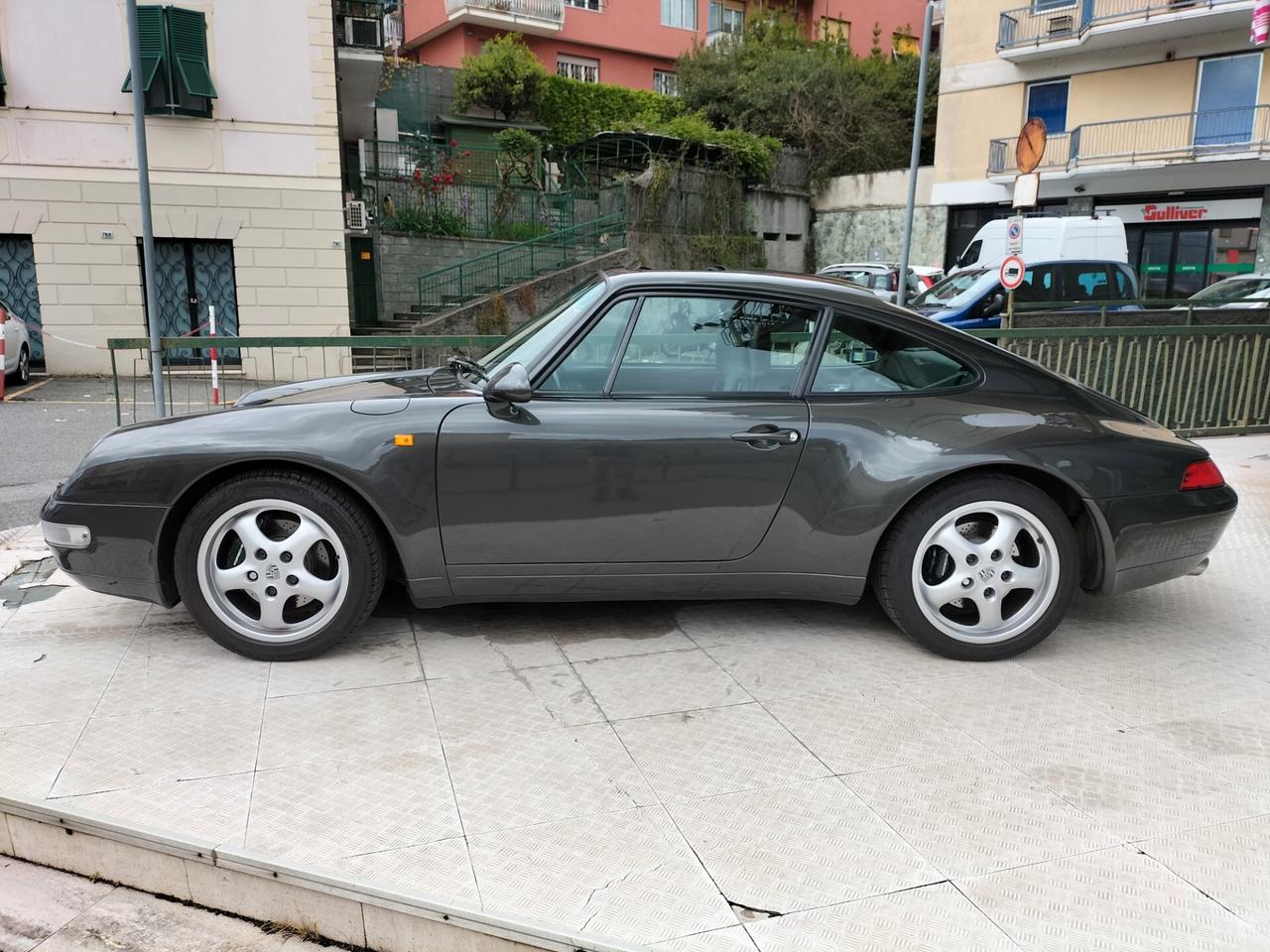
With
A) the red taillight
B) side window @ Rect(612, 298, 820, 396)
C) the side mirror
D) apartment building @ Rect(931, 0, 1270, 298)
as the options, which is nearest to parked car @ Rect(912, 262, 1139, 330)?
the red taillight

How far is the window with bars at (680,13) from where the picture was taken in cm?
3638

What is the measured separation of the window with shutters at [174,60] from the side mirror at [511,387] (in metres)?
15.8

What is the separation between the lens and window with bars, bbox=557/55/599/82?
34.8 m

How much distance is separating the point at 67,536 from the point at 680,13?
38.4 m

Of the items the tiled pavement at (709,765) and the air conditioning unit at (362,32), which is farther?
the air conditioning unit at (362,32)

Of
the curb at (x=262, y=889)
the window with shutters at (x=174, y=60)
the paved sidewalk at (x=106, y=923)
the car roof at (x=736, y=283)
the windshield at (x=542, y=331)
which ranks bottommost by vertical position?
the paved sidewalk at (x=106, y=923)

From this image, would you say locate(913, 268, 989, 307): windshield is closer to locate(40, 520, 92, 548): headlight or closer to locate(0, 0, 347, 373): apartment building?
locate(0, 0, 347, 373): apartment building

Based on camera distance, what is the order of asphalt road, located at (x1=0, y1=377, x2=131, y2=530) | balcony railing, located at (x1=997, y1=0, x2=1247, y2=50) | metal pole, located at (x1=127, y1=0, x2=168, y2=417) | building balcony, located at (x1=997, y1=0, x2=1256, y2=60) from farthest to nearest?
balcony railing, located at (x1=997, y1=0, x2=1247, y2=50)
building balcony, located at (x1=997, y1=0, x2=1256, y2=60)
asphalt road, located at (x1=0, y1=377, x2=131, y2=530)
metal pole, located at (x1=127, y1=0, x2=168, y2=417)

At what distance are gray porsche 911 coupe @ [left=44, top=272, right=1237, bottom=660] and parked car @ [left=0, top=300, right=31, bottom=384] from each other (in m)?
13.0

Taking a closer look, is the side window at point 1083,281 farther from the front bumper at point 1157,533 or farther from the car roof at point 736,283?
the car roof at point 736,283

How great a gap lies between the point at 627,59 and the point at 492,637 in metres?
36.3

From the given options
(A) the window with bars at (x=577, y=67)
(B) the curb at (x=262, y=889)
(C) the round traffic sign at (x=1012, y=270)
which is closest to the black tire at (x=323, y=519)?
(B) the curb at (x=262, y=889)

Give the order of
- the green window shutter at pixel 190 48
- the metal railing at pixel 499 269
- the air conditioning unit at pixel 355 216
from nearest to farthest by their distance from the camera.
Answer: the green window shutter at pixel 190 48 → the air conditioning unit at pixel 355 216 → the metal railing at pixel 499 269

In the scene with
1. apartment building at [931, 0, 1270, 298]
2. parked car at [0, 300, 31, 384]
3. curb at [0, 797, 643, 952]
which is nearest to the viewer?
curb at [0, 797, 643, 952]
